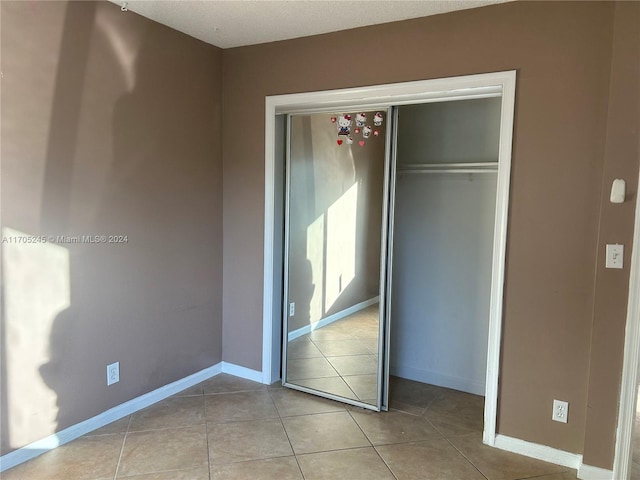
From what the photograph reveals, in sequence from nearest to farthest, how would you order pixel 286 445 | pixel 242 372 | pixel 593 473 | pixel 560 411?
pixel 593 473 → pixel 560 411 → pixel 286 445 → pixel 242 372

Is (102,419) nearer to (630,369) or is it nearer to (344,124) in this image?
(344,124)

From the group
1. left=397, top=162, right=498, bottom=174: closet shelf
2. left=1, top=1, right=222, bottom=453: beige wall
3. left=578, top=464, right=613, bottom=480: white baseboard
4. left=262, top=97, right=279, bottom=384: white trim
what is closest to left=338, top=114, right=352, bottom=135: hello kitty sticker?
left=262, top=97, right=279, bottom=384: white trim

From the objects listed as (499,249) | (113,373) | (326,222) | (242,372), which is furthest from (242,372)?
(499,249)

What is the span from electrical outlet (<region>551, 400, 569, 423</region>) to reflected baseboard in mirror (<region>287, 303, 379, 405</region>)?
3.71 feet

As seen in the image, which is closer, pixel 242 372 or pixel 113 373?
pixel 113 373

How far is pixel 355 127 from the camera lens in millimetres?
3191

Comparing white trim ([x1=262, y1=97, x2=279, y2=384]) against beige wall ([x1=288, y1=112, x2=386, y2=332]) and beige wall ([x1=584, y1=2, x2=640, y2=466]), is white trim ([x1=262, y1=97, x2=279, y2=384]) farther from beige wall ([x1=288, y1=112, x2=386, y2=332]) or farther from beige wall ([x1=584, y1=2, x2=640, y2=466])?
beige wall ([x1=584, y1=2, x2=640, y2=466])

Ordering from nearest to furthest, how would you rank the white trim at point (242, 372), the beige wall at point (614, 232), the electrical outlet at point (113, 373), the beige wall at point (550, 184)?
the beige wall at point (614, 232), the beige wall at point (550, 184), the electrical outlet at point (113, 373), the white trim at point (242, 372)

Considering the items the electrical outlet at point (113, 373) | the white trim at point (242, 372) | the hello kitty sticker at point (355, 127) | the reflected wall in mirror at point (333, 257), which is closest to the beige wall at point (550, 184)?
the hello kitty sticker at point (355, 127)

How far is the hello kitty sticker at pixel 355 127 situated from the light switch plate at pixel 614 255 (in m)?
1.51

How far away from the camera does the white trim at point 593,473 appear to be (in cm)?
235

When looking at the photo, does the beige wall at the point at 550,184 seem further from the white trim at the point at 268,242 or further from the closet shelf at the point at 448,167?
the white trim at the point at 268,242

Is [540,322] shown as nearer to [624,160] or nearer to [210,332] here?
[624,160]

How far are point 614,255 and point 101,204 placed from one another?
9.15 ft
